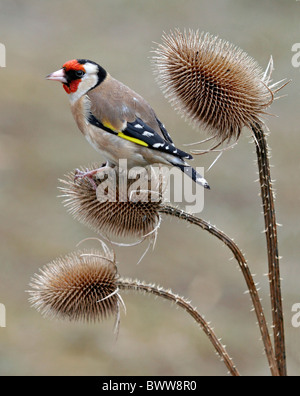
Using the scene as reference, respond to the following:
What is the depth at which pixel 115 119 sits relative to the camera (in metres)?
2.52

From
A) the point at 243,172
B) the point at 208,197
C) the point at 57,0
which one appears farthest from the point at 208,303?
the point at 57,0

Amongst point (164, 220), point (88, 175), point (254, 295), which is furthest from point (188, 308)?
point (164, 220)

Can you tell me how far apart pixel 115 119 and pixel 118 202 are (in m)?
0.36

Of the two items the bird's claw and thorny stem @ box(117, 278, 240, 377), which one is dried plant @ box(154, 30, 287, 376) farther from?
thorny stem @ box(117, 278, 240, 377)

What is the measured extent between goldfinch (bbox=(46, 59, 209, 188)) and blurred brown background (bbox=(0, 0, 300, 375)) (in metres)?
1.97

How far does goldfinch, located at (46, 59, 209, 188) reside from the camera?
8.07 ft

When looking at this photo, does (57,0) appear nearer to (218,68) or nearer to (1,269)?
(1,269)

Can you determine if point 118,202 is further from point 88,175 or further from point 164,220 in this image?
point 164,220

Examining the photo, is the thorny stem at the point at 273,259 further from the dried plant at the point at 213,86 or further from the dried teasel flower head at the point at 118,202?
the dried teasel flower head at the point at 118,202

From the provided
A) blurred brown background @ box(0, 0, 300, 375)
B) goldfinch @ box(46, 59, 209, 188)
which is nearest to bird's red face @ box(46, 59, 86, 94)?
goldfinch @ box(46, 59, 209, 188)

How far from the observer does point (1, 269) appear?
6434 millimetres

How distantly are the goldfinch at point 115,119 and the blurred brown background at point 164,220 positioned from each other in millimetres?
1969

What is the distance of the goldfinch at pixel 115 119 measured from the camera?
2461mm

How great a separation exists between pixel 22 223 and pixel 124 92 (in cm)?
465
